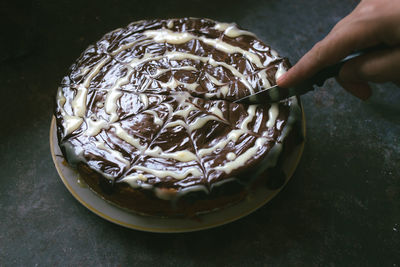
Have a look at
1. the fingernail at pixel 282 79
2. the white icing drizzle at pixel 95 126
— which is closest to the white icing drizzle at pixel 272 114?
the fingernail at pixel 282 79

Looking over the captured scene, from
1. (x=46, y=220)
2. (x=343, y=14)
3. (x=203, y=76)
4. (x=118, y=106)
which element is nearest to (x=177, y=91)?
(x=203, y=76)

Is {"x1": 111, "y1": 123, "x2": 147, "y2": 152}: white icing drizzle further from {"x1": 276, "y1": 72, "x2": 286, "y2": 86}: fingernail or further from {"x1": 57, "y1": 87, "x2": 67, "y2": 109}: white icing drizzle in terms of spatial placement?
{"x1": 276, "y1": 72, "x2": 286, "y2": 86}: fingernail

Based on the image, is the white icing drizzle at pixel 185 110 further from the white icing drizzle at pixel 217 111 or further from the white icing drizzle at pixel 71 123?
the white icing drizzle at pixel 71 123

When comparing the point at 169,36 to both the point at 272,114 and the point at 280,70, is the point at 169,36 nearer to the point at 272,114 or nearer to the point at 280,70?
the point at 280,70

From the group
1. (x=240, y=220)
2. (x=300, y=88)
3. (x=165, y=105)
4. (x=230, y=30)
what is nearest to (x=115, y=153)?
(x=165, y=105)

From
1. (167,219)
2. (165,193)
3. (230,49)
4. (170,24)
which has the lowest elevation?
(167,219)

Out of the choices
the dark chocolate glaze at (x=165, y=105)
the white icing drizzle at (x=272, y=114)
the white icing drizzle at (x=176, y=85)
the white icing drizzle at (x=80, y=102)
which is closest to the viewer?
the dark chocolate glaze at (x=165, y=105)

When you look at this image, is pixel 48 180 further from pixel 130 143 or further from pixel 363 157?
pixel 363 157
